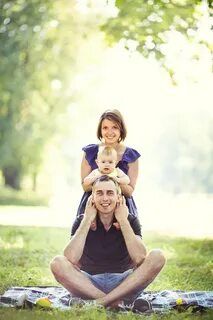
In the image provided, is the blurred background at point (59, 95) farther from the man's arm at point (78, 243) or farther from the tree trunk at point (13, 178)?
the man's arm at point (78, 243)

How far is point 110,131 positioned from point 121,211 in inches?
23.7

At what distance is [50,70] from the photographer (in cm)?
1520

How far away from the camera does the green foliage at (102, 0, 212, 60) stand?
6.01m

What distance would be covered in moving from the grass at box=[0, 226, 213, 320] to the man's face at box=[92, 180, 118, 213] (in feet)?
2.15

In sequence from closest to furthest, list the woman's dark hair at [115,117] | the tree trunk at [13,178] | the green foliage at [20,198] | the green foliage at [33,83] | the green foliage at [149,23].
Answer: the woman's dark hair at [115,117] → the green foliage at [149,23] → the green foliage at [33,83] → the green foliage at [20,198] → the tree trunk at [13,178]

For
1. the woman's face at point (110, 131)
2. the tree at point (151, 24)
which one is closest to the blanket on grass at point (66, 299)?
the woman's face at point (110, 131)

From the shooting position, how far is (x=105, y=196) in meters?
3.51

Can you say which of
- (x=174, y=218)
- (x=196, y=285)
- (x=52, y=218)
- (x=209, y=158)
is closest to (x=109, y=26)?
(x=196, y=285)

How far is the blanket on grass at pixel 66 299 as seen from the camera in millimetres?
3449

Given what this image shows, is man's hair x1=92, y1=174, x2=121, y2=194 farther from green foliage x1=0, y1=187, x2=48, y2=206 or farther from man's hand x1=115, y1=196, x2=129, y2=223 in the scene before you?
green foliage x1=0, y1=187, x2=48, y2=206

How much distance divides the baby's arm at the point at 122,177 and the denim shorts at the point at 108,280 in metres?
0.59

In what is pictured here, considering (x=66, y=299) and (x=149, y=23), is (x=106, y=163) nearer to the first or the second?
(x=66, y=299)

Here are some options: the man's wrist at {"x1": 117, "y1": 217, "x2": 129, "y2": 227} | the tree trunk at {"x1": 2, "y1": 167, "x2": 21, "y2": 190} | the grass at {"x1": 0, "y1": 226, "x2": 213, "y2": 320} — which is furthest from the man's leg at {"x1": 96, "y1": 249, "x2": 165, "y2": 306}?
the tree trunk at {"x1": 2, "y1": 167, "x2": 21, "y2": 190}

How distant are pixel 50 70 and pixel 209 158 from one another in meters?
15.0
